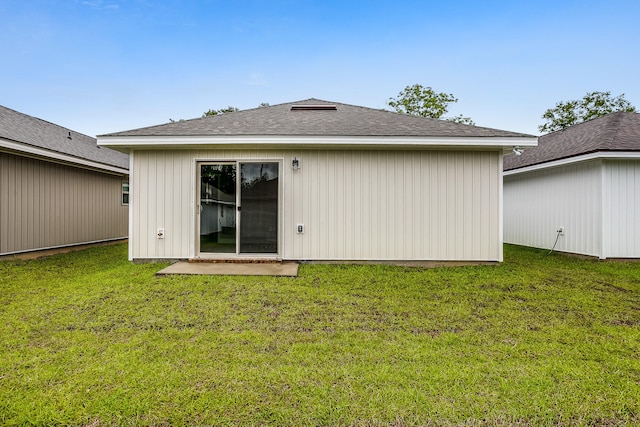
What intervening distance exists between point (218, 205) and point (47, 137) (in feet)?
18.8

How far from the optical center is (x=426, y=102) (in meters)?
20.8

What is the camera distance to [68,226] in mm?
7801

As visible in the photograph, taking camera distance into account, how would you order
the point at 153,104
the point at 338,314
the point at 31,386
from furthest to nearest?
the point at 153,104, the point at 338,314, the point at 31,386

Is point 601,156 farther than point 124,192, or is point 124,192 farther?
point 124,192

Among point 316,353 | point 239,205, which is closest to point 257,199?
point 239,205

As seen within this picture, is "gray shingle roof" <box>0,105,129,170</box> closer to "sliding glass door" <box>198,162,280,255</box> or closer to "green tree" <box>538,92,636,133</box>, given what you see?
"sliding glass door" <box>198,162,280,255</box>

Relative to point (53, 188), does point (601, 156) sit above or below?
above

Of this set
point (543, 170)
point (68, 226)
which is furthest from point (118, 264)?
point (543, 170)

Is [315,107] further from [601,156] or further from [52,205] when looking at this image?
[52,205]

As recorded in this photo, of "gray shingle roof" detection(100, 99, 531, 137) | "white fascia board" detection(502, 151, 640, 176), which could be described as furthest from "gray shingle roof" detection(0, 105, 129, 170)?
"white fascia board" detection(502, 151, 640, 176)

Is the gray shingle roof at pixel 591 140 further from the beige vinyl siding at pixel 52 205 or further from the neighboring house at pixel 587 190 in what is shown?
the beige vinyl siding at pixel 52 205

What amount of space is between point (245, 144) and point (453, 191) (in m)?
3.96

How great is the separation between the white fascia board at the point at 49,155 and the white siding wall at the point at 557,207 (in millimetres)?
11947

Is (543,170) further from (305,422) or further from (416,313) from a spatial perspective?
(305,422)
